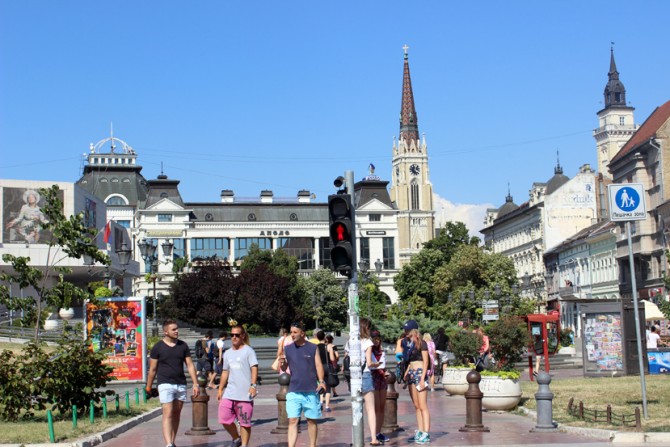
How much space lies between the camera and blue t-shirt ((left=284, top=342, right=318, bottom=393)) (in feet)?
44.8

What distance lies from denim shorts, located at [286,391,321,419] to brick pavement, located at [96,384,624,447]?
2099 mm

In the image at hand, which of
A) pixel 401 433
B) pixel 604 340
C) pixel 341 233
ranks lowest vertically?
pixel 401 433

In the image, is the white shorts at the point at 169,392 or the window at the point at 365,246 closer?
the white shorts at the point at 169,392

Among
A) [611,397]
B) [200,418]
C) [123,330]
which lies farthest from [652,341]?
[200,418]

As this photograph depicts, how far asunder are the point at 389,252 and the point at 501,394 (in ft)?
337

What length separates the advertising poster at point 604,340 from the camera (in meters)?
27.6

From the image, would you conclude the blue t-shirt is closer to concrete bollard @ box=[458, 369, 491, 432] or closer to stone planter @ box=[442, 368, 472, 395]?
concrete bollard @ box=[458, 369, 491, 432]

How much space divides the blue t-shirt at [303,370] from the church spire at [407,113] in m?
181

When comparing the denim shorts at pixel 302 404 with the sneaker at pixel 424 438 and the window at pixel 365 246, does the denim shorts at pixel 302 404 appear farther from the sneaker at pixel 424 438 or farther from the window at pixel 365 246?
the window at pixel 365 246

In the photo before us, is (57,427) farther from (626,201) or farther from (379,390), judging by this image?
(626,201)

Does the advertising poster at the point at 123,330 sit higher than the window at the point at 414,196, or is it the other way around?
the window at the point at 414,196

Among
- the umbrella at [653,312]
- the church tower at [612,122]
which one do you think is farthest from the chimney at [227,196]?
the umbrella at [653,312]

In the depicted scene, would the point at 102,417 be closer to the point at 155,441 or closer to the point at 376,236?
Result: the point at 155,441

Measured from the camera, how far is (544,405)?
1664 centimetres
